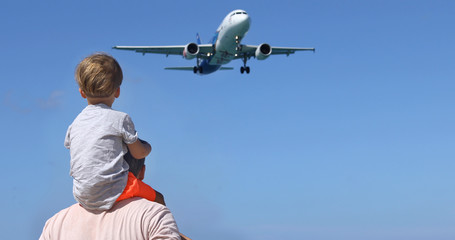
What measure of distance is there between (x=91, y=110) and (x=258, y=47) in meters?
36.5

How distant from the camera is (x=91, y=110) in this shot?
2.27 m

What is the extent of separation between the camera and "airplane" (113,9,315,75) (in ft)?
121

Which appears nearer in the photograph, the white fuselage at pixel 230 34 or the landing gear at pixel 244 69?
the white fuselage at pixel 230 34

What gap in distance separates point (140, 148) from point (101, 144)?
179mm

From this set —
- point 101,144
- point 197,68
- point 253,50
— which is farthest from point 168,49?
point 101,144

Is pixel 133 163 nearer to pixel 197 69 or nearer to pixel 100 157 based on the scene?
pixel 100 157

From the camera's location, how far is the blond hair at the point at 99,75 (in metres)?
2.19

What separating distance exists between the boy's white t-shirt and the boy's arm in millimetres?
29

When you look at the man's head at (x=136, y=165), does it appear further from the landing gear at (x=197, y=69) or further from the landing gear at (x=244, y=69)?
the landing gear at (x=197, y=69)

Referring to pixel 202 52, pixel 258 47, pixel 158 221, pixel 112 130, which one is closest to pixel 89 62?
pixel 112 130

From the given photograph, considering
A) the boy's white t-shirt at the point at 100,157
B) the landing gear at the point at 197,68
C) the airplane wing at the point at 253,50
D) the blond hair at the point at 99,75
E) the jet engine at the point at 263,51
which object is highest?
the airplane wing at the point at 253,50

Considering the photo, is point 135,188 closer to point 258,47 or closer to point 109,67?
point 109,67

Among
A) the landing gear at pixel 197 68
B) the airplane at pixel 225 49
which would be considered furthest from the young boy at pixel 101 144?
the landing gear at pixel 197 68

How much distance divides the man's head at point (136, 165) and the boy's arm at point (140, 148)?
0.23 ft
